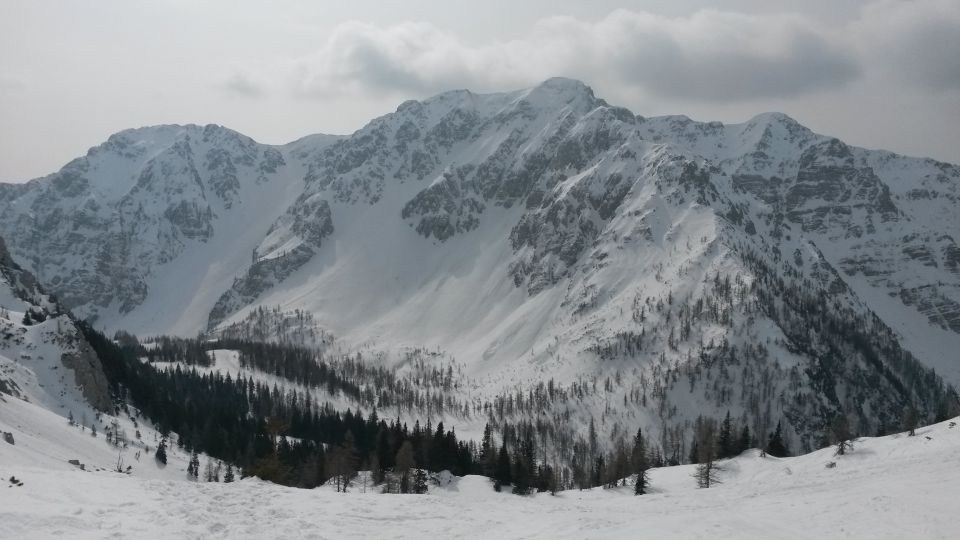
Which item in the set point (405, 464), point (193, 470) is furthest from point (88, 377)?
point (405, 464)

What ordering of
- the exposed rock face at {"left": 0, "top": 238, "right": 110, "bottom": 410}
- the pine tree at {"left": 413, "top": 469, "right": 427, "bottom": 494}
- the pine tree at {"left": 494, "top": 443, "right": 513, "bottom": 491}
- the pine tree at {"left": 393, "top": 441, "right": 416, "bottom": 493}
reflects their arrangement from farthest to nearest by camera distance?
the exposed rock face at {"left": 0, "top": 238, "right": 110, "bottom": 410} < the pine tree at {"left": 494, "top": 443, "right": 513, "bottom": 491} < the pine tree at {"left": 393, "top": 441, "right": 416, "bottom": 493} < the pine tree at {"left": 413, "top": 469, "right": 427, "bottom": 494}

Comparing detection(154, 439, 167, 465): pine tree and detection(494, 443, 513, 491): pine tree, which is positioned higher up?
detection(494, 443, 513, 491): pine tree

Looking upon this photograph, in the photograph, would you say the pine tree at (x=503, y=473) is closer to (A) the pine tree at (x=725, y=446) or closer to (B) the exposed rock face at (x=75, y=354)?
(A) the pine tree at (x=725, y=446)

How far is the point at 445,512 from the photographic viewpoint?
1703 inches

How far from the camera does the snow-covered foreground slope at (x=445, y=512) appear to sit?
35.4 m

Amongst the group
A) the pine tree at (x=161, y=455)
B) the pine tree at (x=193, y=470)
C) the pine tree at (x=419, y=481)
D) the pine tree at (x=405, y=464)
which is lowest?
the pine tree at (x=193, y=470)

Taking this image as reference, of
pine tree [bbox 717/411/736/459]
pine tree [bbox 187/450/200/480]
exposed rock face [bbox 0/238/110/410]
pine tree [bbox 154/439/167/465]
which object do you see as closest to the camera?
pine tree [bbox 717/411/736/459]

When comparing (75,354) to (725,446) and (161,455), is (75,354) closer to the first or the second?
(161,455)

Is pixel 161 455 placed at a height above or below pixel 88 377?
below

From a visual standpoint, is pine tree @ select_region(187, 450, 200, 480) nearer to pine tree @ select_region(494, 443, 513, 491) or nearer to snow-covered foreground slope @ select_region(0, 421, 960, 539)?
pine tree @ select_region(494, 443, 513, 491)

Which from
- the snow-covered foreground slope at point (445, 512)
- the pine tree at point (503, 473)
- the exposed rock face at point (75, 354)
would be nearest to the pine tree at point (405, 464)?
the pine tree at point (503, 473)

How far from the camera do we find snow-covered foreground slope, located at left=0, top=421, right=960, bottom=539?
3541 cm

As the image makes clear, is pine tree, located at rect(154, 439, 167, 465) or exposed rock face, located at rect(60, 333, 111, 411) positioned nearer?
pine tree, located at rect(154, 439, 167, 465)

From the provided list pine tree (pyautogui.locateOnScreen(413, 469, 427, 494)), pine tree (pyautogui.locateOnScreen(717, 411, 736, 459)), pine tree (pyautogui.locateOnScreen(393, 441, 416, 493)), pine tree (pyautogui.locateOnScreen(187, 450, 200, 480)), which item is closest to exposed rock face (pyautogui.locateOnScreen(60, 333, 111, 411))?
pine tree (pyautogui.locateOnScreen(187, 450, 200, 480))
